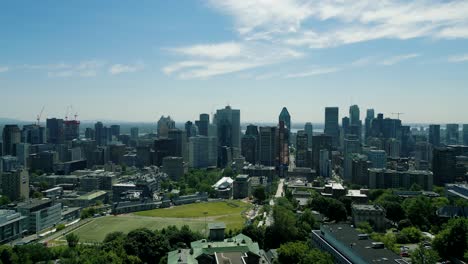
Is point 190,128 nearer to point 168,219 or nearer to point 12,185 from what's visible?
point 12,185

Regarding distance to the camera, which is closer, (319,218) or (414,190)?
(319,218)

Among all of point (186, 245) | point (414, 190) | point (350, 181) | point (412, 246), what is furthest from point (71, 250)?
point (350, 181)

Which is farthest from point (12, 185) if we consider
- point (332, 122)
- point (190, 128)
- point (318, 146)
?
point (332, 122)

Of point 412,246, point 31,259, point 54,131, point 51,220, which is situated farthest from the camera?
point 54,131

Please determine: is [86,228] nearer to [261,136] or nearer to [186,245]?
[186,245]

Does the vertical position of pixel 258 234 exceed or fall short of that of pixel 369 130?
it falls short
